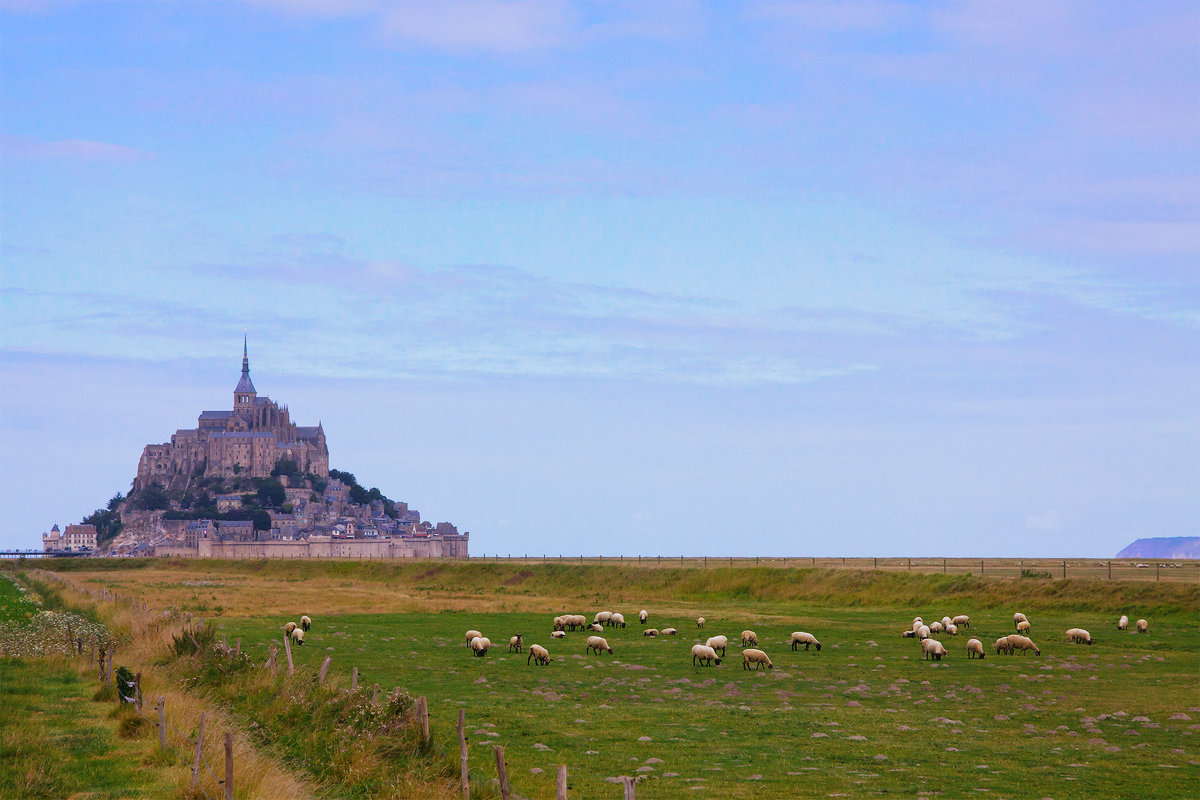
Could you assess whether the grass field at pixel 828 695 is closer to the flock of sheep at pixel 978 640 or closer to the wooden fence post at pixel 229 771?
the flock of sheep at pixel 978 640

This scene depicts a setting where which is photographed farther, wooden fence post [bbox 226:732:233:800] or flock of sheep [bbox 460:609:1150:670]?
flock of sheep [bbox 460:609:1150:670]

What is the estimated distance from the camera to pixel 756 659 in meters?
41.5

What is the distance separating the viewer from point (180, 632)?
3744 centimetres

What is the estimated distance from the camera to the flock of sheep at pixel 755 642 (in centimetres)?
4225

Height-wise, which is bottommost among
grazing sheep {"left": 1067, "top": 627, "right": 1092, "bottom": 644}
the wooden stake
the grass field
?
the grass field

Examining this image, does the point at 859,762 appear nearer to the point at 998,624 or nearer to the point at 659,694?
the point at 659,694

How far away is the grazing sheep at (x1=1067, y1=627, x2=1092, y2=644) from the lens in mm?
47594

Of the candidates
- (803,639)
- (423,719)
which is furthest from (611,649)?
(423,719)

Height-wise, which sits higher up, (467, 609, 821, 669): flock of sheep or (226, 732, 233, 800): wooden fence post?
(226, 732, 233, 800): wooden fence post

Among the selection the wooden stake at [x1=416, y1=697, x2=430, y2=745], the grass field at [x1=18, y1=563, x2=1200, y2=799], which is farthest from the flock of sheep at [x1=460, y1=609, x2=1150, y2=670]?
the wooden stake at [x1=416, y1=697, x2=430, y2=745]

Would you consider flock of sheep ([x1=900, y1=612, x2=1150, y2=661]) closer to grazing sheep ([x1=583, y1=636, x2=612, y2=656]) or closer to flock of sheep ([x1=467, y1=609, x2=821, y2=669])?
flock of sheep ([x1=467, y1=609, x2=821, y2=669])

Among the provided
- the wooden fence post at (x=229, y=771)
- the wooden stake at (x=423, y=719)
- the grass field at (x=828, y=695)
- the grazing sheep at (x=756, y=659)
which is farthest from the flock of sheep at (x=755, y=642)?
the wooden fence post at (x=229, y=771)

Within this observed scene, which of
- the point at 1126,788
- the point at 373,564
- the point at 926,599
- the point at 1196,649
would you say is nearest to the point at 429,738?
the point at 1126,788

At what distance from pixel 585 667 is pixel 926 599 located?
35979 mm
